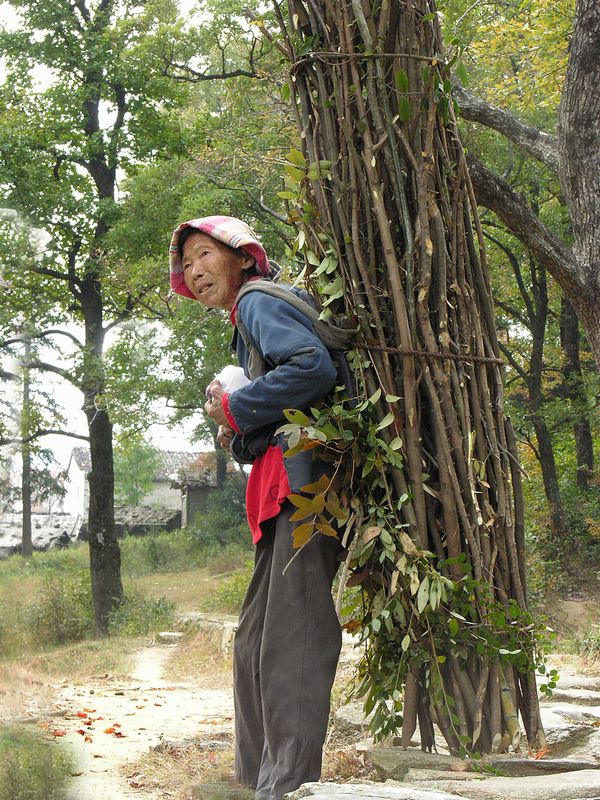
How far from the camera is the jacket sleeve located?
2543mm

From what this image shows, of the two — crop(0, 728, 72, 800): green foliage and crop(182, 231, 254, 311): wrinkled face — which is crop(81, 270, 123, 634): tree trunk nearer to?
crop(0, 728, 72, 800): green foliage

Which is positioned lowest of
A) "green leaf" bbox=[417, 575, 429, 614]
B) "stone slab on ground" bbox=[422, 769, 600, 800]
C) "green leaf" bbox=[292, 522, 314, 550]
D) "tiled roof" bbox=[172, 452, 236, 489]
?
"stone slab on ground" bbox=[422, 769, 600, 800]

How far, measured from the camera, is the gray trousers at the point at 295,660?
2506 millimetres

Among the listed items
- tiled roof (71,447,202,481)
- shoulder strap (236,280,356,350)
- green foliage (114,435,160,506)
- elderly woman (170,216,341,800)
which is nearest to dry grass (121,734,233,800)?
elderly woman (170,216,341,800)

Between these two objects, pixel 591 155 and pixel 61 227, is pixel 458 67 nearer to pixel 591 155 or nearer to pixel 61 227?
pixel 591 155

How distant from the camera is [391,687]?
2.71 meters

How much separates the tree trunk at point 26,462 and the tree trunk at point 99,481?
1219mm

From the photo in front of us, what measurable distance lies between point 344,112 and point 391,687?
172 centimetres

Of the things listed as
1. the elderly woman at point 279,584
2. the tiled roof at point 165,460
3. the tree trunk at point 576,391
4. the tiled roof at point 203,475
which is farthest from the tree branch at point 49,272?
the tiled roof at point 165,460

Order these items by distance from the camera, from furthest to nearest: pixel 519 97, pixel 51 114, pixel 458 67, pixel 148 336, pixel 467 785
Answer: pixel 51 114
pixel 148 336
pixel 519 97
pixel 458 67
pixel 467 785

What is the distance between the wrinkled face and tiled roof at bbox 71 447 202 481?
45963 mm

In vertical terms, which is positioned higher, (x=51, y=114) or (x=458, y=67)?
(x=51, y=114)

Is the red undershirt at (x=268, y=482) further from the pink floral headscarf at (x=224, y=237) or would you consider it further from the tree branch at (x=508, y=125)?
the tree branch at (x=508, y=125)

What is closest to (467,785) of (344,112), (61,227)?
(344,112)
